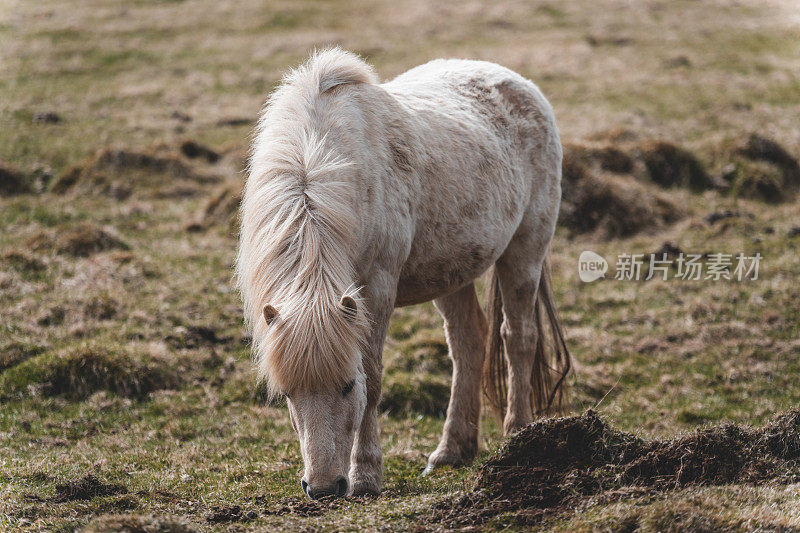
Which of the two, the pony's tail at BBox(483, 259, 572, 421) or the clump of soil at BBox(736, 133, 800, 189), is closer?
the pony's tail at BBox(483, 259, 572, 421)

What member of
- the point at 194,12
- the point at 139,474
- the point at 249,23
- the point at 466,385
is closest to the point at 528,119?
the point at 466,385

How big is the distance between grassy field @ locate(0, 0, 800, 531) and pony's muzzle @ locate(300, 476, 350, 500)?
0.52 feet

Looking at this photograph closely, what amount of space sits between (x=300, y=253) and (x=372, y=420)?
1463mm

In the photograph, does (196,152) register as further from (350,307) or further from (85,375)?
(350,307)

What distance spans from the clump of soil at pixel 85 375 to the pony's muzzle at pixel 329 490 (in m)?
4.22

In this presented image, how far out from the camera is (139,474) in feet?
20.5

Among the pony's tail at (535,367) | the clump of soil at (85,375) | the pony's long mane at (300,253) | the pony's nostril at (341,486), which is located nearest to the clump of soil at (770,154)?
the pony's tail at (535,367)

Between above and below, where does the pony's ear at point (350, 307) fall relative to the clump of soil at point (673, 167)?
above

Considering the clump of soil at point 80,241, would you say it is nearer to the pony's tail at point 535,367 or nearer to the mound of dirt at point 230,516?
the pony's tail at point 535,367

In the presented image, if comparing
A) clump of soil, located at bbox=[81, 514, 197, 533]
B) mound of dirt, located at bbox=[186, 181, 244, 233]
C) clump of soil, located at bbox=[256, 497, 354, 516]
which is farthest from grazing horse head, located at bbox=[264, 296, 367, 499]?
mound of dirt, located at bbox=[186, 181, 244, 233]

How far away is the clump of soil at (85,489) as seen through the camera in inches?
216

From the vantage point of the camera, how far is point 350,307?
4.63 meters

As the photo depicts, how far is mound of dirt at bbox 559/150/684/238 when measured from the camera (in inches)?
537

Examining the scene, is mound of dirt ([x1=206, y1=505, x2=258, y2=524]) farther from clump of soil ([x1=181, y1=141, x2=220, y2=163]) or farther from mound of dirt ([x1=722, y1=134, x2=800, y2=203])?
clump of soil ([x1=181, y1=141, x2=220, y2=163])
